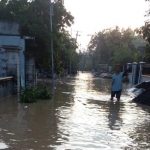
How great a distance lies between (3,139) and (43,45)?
546 inches

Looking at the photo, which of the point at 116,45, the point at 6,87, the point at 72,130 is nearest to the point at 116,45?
the point at 116,45

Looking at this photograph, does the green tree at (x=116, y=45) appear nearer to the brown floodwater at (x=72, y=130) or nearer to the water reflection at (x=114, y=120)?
the water reflection at (x=114, y=120)

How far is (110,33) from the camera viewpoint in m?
54.6

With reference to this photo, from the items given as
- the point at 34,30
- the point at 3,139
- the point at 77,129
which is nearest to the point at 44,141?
the point at 3,139

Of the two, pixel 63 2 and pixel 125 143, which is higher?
pixel 63 2

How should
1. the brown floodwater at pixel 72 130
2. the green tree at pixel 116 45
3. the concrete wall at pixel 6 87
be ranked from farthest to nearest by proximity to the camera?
the green tree at pixel 116 45 < the concrete wall at pixel 6 87 < the brown floodwater at pixel 72 130

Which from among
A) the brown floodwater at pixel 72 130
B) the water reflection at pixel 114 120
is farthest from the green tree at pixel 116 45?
the brown floodwater at pixel 72 130

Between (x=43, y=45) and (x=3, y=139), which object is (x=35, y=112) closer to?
(x=3, y=139)

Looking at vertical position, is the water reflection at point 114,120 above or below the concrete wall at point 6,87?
below

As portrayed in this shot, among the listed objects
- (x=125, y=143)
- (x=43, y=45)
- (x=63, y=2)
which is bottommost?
(x=125, y=143)

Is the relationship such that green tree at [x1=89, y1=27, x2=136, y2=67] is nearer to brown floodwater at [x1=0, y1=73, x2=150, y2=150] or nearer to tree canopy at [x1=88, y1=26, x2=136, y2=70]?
tree canopy at [x1=88, y1=26, x2=136, y2=70]

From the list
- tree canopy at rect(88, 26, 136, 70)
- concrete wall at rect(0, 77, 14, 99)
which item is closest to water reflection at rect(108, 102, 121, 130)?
concrete wall at rect(0, 77, 14, 99)

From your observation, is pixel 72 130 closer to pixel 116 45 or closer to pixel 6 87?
pixel 6 87

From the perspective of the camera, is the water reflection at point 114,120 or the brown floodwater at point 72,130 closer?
the brown floodwater at point 72,130
